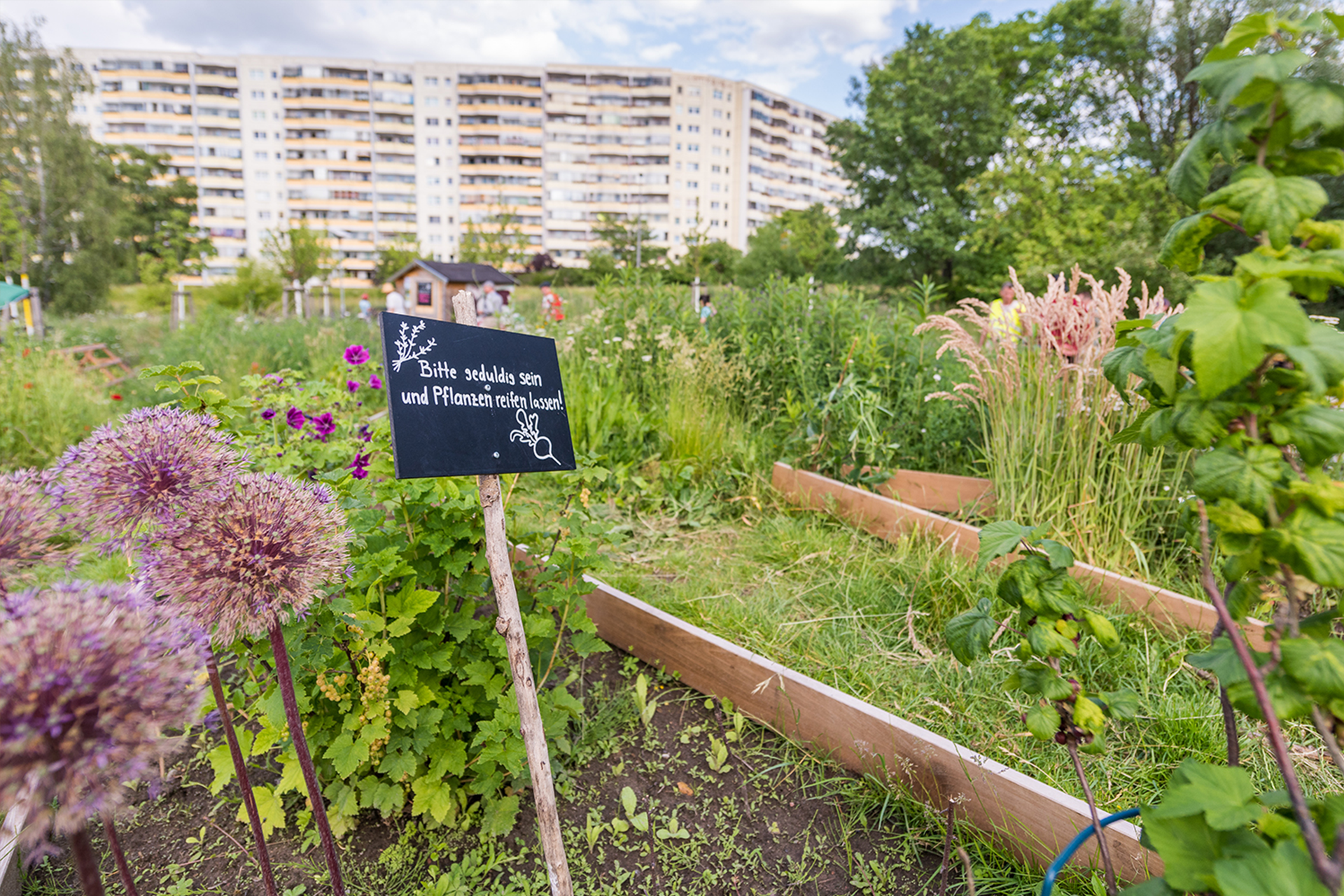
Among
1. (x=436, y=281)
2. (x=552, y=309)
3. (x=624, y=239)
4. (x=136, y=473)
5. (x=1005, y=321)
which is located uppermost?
(x=624, y=239)

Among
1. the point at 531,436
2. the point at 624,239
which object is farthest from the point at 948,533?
the point at 624,239

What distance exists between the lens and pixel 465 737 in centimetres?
185

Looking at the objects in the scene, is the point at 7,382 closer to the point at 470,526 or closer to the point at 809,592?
the point at 470,526

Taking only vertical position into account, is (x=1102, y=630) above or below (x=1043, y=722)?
above

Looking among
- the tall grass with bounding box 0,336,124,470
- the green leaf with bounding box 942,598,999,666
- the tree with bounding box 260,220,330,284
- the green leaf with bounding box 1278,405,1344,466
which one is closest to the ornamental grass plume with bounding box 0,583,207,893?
the green leaf with bounding box 942,598,999,666

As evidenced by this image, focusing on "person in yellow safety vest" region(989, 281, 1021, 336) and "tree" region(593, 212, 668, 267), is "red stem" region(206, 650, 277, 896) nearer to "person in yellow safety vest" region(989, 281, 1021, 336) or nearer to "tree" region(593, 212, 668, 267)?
"person in yellow safety vest" region(989, 281, 1021, 336)

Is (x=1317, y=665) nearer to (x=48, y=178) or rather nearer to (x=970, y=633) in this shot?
(x=970, y=633)

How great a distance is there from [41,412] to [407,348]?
5.49m

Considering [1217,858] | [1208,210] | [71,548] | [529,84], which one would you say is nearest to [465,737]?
[71,548]

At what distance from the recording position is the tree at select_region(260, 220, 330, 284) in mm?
31891

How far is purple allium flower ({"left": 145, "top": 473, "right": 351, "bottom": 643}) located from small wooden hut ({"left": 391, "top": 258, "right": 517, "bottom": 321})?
21.8 meters

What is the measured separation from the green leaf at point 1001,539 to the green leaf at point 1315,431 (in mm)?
324

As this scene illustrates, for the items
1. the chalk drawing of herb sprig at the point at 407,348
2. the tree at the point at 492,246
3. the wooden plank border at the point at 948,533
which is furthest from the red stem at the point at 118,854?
the tree at the point at 492,246

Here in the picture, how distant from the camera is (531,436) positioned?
153 cm
